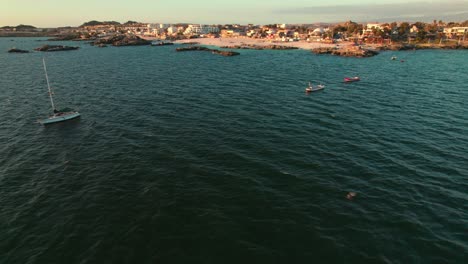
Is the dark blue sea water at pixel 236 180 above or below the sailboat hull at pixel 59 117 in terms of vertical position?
below

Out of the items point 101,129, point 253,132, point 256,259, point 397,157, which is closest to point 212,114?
point 253,132

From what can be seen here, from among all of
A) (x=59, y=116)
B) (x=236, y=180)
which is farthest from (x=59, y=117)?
(x=236, y=180)

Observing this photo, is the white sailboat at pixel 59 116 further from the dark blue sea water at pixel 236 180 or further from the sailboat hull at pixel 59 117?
the dark blue sea water at pixel 236 180

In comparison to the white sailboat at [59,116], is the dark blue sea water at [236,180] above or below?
below

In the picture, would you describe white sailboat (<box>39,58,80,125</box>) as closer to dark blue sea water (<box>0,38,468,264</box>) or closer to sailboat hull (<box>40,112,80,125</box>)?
sailboat hull (<box>40,112,80,125</box>)

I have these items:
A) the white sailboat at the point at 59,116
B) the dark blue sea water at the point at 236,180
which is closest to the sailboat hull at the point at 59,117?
the white sailboat at the point at 59,116

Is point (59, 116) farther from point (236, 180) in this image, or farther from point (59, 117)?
point (236, 180)

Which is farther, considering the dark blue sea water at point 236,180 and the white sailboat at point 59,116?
the white sailboat at point 59,116

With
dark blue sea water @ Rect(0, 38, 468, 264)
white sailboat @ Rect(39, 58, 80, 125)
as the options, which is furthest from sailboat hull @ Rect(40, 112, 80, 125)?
dark blue sea water @ Rect(0, 38, 468, 264)
